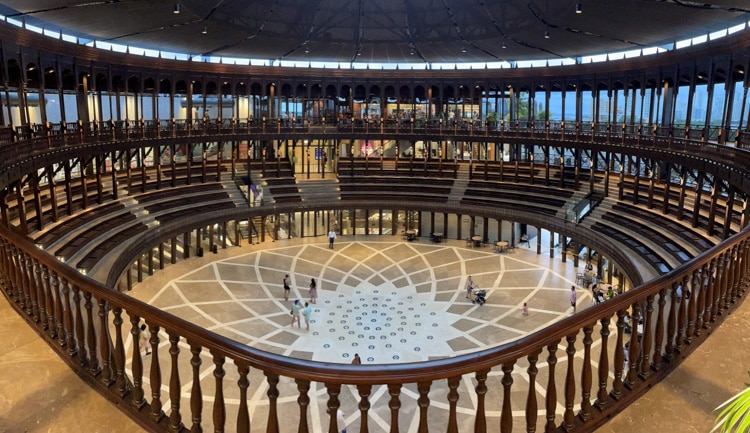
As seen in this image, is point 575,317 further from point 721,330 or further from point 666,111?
point 666,111

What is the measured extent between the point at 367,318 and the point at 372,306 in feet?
5.15

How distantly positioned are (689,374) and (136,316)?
5.12 metres

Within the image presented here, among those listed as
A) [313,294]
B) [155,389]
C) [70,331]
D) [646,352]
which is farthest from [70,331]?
[313,294]

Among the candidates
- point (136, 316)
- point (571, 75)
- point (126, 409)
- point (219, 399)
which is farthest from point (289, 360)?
point (571, 75)

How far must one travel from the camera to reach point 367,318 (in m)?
24.2

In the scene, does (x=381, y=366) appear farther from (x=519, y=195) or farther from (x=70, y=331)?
(x=519, y=195)

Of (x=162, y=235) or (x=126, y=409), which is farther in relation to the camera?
(x=162, y=235)

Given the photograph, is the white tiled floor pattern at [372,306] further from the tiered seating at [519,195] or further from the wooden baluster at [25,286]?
the wooden baluster at [25,286]

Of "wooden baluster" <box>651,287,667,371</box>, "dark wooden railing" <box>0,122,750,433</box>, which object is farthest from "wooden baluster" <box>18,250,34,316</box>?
"wooden baluster" <box>651,287,667,371</box>

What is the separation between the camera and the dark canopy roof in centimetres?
A: 2572

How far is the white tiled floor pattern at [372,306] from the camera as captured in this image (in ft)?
52.5

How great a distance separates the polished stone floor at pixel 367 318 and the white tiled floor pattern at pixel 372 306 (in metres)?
0.06

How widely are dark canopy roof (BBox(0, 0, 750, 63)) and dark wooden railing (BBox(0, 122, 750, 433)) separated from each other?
69.9 ft

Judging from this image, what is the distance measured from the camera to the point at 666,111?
3303 cm
